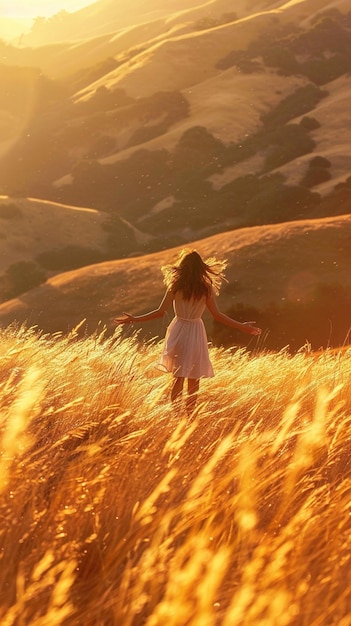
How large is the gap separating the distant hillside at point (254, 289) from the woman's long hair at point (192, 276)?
23545mm

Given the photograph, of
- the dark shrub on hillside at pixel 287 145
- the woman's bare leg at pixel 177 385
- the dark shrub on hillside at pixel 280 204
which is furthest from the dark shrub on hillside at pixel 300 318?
the dark shrub on hillside at pixel 287 145

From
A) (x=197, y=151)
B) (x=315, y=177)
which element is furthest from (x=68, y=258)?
(x=197, y=151)

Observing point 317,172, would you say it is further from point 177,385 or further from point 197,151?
point 177,385

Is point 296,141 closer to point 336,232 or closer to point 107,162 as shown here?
point 107,162

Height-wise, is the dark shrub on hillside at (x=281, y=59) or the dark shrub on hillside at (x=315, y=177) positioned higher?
the dark shrub on hillside at (x=281, y=59)

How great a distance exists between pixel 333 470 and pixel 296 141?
82417mm

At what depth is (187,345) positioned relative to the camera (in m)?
7.30

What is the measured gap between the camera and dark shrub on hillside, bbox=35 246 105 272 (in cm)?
5391

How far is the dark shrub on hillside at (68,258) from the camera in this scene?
5391cm

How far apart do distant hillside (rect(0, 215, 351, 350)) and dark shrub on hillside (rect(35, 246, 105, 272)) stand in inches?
531

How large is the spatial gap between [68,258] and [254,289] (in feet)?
75.8

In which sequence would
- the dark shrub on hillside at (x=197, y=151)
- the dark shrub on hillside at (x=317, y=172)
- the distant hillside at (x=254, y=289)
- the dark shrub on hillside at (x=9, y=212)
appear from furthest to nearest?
the dark shrub on hillside at (x=197, y=151)
the dark shrub on hillside at (x=317, y=172)
the dark shrub on hillside at (x=9, y=212)
the distant hillside at (x=254, y=289)

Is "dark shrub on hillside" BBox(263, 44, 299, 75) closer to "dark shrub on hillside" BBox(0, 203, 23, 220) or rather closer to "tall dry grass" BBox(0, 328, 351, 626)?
"dark shrub on hillside" BBox(0, 203, 23, 220)

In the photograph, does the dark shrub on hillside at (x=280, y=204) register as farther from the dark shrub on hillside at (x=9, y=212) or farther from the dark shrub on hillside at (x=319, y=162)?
the dark shrub on hillside at (x=9, y=212)
